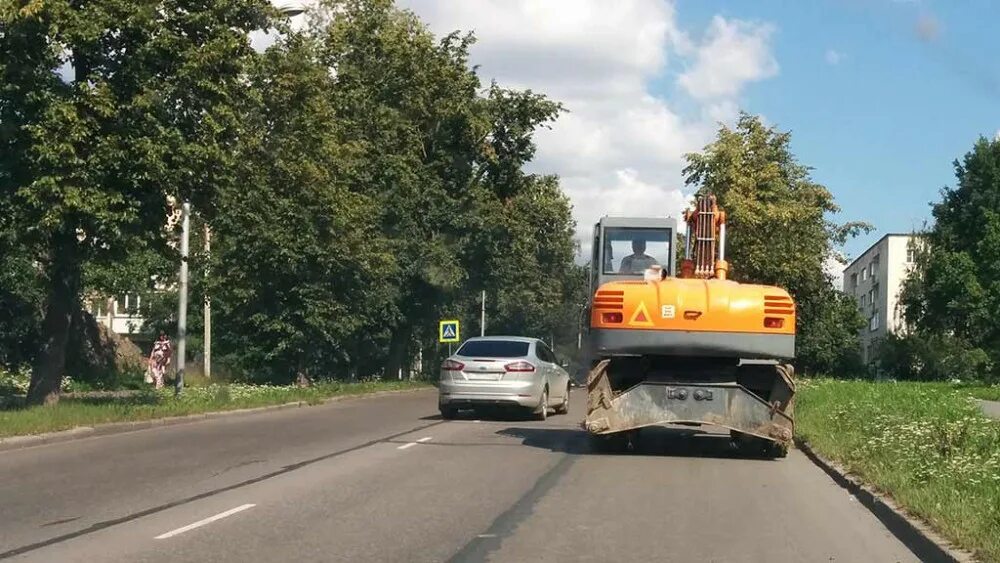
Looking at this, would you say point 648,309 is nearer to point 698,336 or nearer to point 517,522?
point 698,336

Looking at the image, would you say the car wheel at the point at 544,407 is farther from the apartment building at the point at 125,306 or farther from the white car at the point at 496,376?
the apartment building at the point at 125,306

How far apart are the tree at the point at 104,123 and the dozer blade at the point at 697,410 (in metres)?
9.37

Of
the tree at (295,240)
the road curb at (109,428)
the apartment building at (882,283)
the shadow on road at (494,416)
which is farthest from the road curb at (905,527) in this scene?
the apartment building at (882,283)

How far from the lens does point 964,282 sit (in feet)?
228

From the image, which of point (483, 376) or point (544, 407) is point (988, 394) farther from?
point (483, 376)

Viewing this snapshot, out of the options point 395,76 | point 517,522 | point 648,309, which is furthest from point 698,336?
point 395,76

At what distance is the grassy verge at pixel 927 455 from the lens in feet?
30.8

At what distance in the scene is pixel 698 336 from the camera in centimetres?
1539

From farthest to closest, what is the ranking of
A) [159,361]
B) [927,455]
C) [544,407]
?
[159,361] → [544,407] → [927,455]

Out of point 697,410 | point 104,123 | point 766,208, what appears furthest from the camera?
point 766,208

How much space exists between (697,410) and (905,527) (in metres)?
6.07

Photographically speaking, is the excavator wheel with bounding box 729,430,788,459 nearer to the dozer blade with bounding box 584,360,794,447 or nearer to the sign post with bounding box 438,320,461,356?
the dozer blade with bounding box 584,360,794,447

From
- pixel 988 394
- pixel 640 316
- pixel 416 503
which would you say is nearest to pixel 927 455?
pixel 640 316

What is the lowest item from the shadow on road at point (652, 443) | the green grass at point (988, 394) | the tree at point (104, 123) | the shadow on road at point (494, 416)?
the green grass at point (988, 394)
